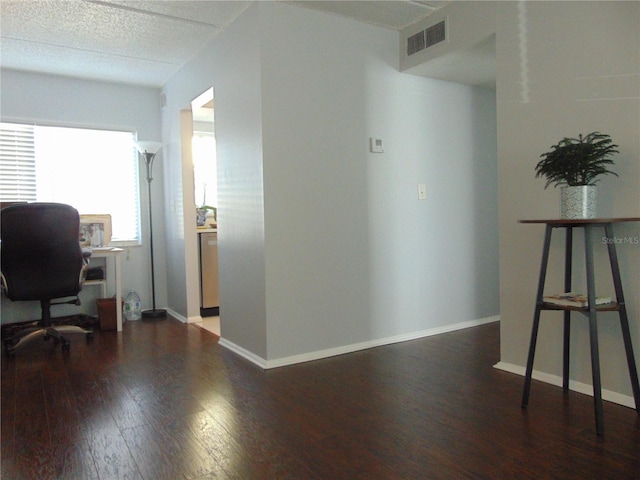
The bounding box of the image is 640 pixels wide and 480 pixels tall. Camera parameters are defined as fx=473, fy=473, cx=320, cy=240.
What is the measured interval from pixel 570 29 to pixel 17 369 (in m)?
3.77

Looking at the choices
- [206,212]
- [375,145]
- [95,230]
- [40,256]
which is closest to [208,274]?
[206,212]

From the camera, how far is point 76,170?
4.59 meters

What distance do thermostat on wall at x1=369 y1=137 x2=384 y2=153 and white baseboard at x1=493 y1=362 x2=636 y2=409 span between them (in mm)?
1614

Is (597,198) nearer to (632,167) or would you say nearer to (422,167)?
(632,167)

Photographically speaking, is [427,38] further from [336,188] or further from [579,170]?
[579,170]

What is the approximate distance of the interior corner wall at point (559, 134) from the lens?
2193 mm

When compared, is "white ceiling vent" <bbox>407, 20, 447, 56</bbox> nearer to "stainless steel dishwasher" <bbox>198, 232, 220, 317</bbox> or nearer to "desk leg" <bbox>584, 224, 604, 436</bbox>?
"desk leg" <bbox>584, 224, 604, 436</bbox>

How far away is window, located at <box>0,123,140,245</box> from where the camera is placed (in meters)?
4.29

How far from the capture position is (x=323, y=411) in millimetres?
2232

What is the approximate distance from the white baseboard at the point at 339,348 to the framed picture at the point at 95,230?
182 cm

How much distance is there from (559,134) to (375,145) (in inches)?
48.5

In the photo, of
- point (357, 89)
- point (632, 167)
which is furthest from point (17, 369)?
point (632, 167)

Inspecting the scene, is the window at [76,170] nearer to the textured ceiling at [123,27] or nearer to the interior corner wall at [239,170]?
the textured ceiling at [123,27]

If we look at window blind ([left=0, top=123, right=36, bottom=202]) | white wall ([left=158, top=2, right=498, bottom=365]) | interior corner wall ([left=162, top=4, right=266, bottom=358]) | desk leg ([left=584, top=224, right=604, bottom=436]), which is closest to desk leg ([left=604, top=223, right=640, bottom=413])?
desk leg ([left=584, top=224, right=604, bottom=436])
